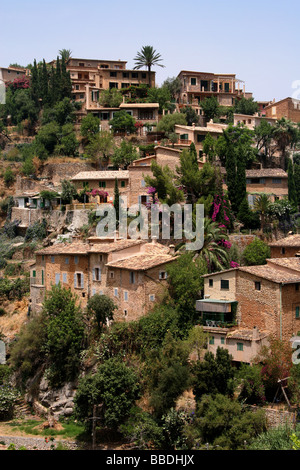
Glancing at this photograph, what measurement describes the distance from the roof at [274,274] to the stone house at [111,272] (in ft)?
22.0

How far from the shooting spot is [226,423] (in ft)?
114

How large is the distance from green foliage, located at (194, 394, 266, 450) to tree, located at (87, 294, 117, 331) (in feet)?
36.6

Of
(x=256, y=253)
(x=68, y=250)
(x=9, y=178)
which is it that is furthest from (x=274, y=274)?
(x=9, y=178)

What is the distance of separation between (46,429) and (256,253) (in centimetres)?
2008

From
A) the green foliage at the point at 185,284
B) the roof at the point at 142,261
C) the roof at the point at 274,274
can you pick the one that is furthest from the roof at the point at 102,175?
the roof at the point at 274,274

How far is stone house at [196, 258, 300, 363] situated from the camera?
1522 inches

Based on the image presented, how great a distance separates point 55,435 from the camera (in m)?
41.2

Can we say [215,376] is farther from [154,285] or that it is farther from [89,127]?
[89,127]

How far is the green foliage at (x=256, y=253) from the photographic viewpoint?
48375 mm

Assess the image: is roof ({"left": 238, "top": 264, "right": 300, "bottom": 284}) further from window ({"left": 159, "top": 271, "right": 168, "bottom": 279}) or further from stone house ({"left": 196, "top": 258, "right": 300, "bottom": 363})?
window ({"left": 159, "top": 271, "right": 168, "bottom": 279})

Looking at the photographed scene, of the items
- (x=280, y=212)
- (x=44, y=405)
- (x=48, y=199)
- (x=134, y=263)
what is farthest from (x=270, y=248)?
(x=48, y=199)

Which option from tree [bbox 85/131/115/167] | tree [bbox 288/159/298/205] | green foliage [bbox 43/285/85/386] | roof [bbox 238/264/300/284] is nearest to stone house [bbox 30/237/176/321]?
green foliage [bbox 43/285/85/386]

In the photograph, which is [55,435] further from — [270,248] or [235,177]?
[235,177]
